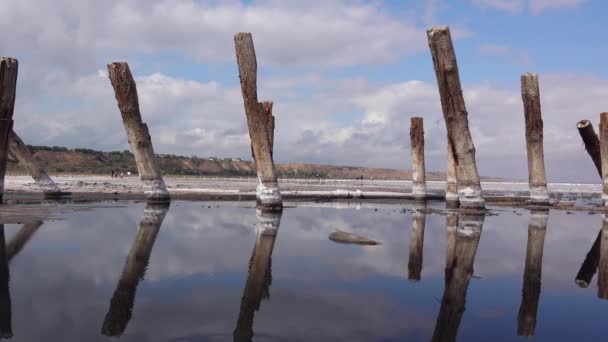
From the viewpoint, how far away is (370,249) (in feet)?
30.6

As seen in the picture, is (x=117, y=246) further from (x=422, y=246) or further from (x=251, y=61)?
(x=251, y=61)

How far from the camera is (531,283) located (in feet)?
22.3

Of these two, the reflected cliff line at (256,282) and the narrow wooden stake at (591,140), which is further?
the narrow wooden stake at (591,140)

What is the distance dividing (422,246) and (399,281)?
3.27 metres

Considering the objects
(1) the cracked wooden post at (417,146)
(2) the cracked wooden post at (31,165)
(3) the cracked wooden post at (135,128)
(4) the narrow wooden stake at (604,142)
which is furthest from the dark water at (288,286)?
(1) the cracked wooden post at (417,146)

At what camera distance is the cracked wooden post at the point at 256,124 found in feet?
53.2

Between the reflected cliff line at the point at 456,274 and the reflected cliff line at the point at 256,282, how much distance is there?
68.1 inches

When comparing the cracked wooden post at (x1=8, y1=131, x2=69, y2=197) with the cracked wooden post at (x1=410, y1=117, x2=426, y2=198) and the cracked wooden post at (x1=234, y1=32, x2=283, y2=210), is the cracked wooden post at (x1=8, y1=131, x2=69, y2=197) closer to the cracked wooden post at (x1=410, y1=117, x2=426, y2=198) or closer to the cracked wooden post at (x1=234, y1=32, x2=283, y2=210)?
the cracked wooden post at (x1=234, y1=32, x2=283, y2=210)

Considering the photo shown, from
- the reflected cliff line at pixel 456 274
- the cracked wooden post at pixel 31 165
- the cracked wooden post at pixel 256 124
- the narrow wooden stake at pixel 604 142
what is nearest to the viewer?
the reflected cliff line at pixel 456 274

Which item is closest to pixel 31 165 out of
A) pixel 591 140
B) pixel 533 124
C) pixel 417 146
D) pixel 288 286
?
pixel 417 146

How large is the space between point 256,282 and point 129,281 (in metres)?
1.59

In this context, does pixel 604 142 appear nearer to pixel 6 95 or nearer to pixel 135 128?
pixel 135 128

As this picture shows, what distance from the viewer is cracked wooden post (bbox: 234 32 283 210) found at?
53.2 ft

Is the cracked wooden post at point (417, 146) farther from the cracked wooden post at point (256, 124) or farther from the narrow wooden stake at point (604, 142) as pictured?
the cracked wooden post at point (256, 124)
